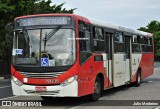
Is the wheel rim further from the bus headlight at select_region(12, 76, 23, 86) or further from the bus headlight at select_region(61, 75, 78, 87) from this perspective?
the bus headlight at select_region(12, 76, 23, 86)

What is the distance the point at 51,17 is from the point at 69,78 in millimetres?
2049

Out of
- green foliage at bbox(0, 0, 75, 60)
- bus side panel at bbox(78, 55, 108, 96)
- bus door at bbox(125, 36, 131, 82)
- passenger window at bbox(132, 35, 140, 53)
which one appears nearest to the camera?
bus side panel at bbox(78, 55, 108, 96)

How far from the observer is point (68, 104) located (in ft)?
42.4

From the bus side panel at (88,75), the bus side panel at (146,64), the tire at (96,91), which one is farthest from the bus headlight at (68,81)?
the bus side panel at (146,64)

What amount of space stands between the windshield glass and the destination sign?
23 centimetres

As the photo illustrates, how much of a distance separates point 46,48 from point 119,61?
5009 mm

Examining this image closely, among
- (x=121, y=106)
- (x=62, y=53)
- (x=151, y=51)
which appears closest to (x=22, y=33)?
(x=62, y=53)

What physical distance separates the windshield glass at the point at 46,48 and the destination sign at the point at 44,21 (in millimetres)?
226

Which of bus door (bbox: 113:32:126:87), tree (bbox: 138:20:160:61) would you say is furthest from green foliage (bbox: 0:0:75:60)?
tree (bbox: 138:20:160:61)

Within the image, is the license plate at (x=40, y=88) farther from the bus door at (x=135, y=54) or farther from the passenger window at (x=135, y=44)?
the passenger window at (x=135, y=44)

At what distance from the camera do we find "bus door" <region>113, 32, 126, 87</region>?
15.8m

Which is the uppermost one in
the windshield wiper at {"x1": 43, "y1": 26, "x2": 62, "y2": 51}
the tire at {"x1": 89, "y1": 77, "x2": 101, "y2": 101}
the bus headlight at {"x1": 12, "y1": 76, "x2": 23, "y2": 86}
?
the windshield wiper at {"x1": 43, "y1": 26, "x2": 62, "y2": 51}

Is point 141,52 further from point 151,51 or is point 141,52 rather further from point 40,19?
point 40,19

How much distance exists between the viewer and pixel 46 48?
39.8 feet
